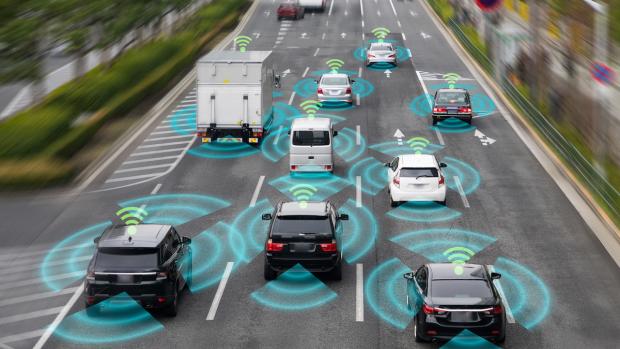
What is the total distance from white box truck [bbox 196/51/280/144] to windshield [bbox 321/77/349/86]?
405 inches

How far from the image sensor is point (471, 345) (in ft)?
63.6

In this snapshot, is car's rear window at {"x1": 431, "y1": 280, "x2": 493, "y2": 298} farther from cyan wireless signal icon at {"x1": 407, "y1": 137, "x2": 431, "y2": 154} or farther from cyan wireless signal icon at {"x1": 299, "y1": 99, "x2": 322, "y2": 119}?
cyan wireless signal icon at {"x1": 299, "y1": 99, "x2": 322, "y2": 119}

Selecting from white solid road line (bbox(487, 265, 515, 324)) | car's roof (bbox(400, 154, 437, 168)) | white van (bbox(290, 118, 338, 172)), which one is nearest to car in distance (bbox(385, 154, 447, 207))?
car's roof (bbox(400, 154, 437, 168))

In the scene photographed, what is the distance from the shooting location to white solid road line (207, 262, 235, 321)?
21472mm

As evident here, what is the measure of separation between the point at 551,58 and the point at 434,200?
31627mm

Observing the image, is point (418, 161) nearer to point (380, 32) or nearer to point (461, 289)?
point (461, 289)

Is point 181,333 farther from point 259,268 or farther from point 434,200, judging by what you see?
point 434,200

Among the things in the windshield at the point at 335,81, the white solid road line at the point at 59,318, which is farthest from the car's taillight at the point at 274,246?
the windshield at the point at 335,81

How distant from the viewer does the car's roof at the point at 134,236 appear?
2027 cm

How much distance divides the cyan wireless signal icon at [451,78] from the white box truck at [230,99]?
19353 mm

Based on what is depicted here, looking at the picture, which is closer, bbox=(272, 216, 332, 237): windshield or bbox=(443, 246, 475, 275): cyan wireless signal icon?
bbox=(272, 216, 332, 237): windshield

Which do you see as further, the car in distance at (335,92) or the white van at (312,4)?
the white van at (312,4)

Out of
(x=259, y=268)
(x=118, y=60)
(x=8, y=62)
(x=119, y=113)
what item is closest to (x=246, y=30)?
(x=118, y=60)

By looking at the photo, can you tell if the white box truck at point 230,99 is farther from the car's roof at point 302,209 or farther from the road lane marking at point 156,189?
the car's roof at point 302,209
